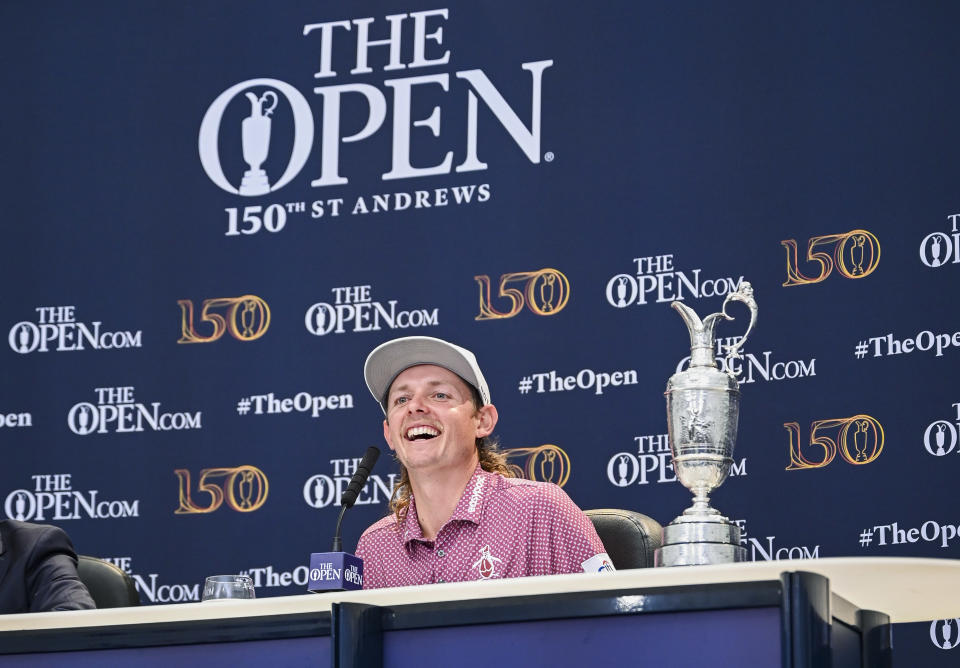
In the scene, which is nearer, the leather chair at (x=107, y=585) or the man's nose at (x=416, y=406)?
the leather chair at (x=107, y=585)

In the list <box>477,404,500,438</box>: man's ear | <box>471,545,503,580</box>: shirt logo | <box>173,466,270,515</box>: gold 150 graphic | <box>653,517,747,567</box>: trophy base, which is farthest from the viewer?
<box>173,466,270,515</box>: gold 150 graphic

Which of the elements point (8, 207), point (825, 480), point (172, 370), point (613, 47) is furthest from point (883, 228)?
point (8, 207)

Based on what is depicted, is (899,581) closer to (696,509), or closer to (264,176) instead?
(696,509)

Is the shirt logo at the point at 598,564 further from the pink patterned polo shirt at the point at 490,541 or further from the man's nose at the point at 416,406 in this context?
the man's nose at the point at 416,406

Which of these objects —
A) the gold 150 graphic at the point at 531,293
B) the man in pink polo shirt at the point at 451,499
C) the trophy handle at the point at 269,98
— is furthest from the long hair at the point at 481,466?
the trophy handle at the point at 269,98

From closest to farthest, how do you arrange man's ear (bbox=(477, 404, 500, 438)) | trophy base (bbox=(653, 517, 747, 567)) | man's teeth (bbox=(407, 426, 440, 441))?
trophy base (bbox=(653, 517, 747, 567)) < man's teeth (bbox=(407, 426, 440, 441)) < man's ear (bbox=(477, 404, 500, 438))

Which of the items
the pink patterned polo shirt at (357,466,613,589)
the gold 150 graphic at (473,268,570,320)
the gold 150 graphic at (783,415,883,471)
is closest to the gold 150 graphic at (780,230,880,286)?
the gold 150 graphic at (783,415,883,471)

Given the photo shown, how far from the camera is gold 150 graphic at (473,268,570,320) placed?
4.12m

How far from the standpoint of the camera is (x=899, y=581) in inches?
72.9

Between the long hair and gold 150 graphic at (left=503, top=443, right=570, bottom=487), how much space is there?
2.05 ft

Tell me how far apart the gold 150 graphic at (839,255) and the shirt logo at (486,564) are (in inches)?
51.7

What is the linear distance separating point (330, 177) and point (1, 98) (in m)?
1.19

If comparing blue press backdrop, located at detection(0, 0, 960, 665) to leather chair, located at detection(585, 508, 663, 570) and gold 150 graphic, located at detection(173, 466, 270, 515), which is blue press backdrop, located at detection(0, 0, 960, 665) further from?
leather chair, located at detection(585, 508, 663, 570)

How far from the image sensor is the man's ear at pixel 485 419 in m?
3.28
